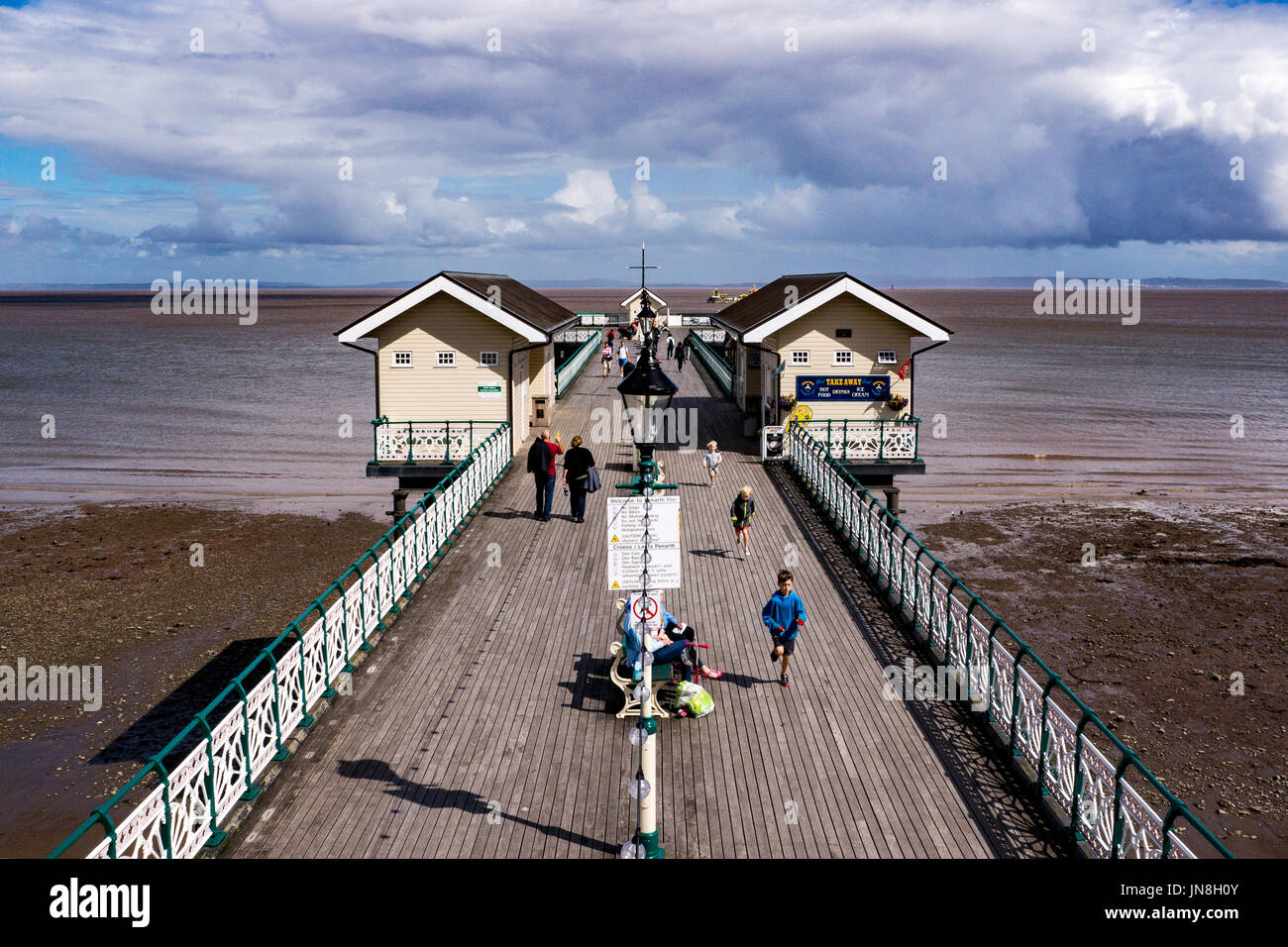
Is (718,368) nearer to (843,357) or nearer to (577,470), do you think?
(843,357)

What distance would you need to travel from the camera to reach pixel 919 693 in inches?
476

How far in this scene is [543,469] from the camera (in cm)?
1927

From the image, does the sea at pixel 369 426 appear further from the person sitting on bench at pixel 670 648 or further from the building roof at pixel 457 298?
the person sitting on bench at pixel 670 648

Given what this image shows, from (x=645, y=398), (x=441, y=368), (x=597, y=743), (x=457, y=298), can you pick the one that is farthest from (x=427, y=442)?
(x=645, y=398)

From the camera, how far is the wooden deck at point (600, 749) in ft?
29.3

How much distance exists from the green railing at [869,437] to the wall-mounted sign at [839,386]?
66 cm

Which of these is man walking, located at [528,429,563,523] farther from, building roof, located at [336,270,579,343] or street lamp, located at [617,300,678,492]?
street lamp, located at [617,300,678,492]

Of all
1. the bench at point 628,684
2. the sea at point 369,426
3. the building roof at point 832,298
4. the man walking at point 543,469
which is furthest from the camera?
the sea at point 369,426

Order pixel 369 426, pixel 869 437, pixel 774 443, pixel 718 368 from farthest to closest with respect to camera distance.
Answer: pixel 369 426 < pixel 718 368 < pixel 869 437 < pixel 774 443

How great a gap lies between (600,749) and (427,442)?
1616 cm

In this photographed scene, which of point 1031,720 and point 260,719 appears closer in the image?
point 260,719

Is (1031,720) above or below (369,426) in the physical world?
below

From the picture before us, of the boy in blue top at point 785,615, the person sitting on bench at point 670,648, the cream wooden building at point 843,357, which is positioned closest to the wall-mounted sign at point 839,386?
the cream wooden building at point 843,357
